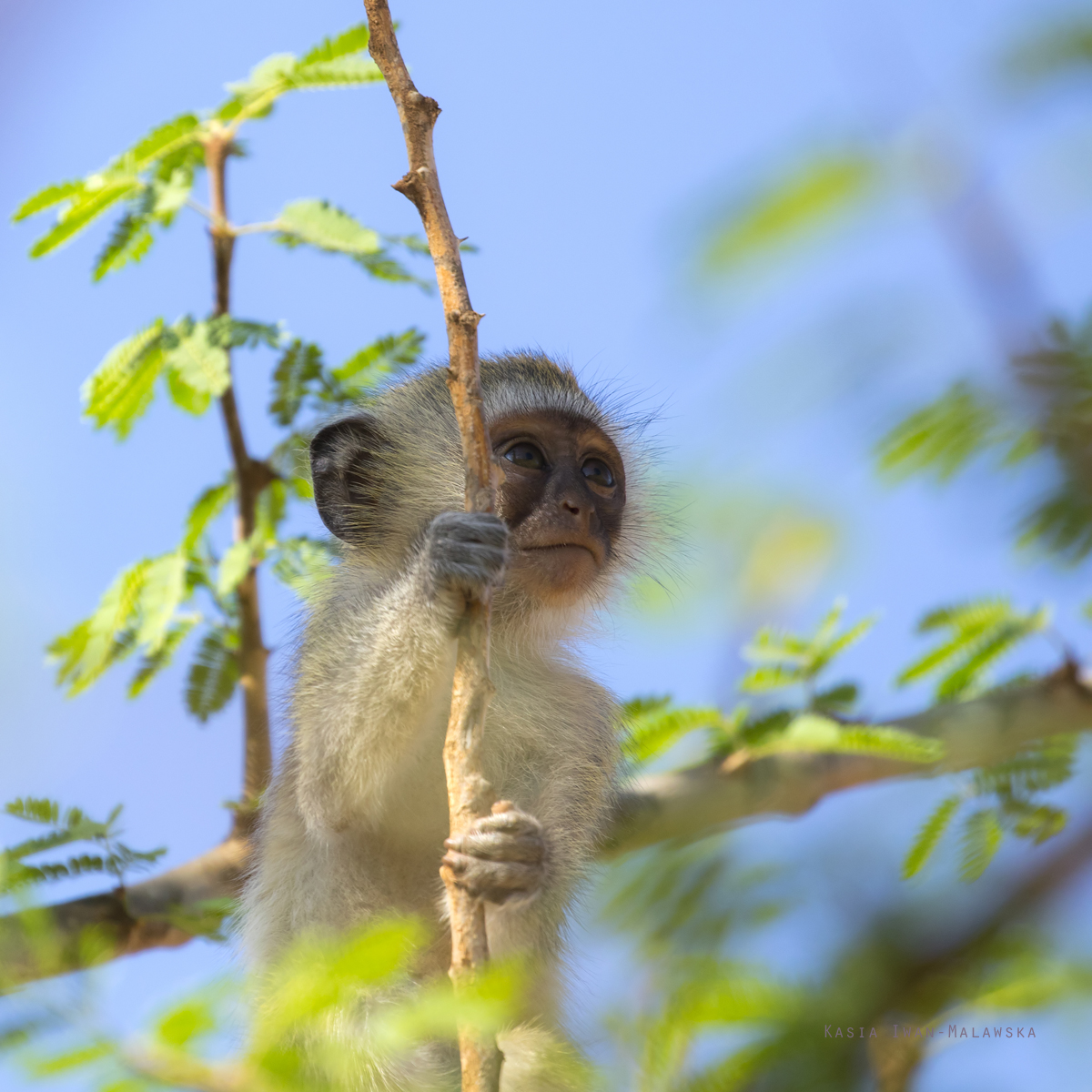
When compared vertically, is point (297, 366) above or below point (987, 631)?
above

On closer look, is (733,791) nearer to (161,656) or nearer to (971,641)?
(971,641)

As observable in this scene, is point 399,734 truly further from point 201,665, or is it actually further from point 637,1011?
point 637,1011

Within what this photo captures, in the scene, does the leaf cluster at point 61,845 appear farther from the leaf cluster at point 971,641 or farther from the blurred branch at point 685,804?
the leaf cluster at point 971,641

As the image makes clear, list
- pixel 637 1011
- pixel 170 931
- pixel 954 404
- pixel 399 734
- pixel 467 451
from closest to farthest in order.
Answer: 1. pixel 954 404
2. pixel 637 1011
3. pixel 467 451
4. pixel 399 734
5. pixel 170 931

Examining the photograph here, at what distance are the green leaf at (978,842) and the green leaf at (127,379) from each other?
4474mm

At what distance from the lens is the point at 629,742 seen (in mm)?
6113

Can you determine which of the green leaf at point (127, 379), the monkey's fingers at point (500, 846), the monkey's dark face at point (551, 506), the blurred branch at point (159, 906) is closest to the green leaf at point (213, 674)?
the blurred branch at point (159, 906)

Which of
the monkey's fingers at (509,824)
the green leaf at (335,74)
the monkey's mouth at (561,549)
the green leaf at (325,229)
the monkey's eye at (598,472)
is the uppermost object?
the green leaf at (335,74)

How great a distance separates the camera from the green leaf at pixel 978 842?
1.50m

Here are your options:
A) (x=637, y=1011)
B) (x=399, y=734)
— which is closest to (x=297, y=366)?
(x=399, y=734)

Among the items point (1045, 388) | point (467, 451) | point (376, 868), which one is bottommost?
point (1045, 388)

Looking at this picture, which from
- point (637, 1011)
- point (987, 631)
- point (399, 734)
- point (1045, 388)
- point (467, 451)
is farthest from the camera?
point (987, 631)

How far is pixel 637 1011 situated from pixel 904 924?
1047mm

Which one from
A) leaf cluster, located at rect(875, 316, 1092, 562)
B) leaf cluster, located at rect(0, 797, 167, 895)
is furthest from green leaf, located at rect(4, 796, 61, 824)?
leaf cluster, located at rect(875, 316, 1092, 562)
